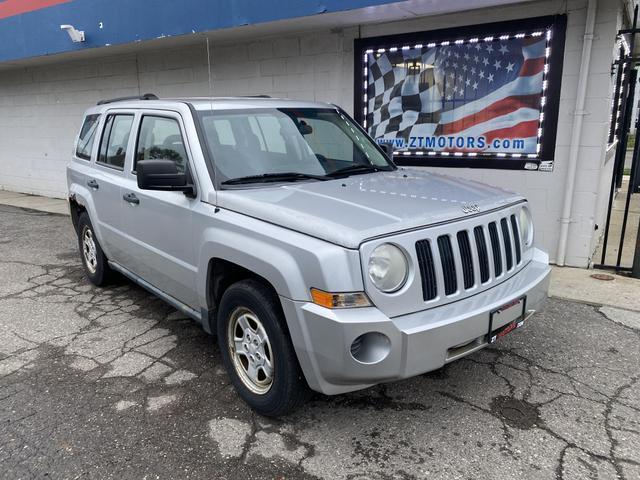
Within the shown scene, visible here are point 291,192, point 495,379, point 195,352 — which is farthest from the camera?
point 195,352

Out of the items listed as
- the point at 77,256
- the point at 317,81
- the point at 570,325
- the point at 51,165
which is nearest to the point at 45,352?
the point at 77,256

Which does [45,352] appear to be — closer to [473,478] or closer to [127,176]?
[127,176]

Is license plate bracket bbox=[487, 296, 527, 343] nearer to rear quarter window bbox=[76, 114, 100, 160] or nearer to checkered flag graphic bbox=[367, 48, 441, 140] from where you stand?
checkered flag graphic bbox=[367, 48, 441, 140]

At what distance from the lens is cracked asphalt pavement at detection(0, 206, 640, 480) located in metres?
2.83

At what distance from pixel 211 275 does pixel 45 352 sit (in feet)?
5.96

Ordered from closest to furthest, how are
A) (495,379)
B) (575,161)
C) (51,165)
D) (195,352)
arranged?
(495,379)
(195,352)
(575,161)
(51,165)

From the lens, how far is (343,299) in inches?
102

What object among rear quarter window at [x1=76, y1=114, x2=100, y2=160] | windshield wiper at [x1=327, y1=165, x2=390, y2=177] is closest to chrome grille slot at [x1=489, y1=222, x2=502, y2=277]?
windshield wiper at [x1=327, y1=165, x2=390, y2=177]

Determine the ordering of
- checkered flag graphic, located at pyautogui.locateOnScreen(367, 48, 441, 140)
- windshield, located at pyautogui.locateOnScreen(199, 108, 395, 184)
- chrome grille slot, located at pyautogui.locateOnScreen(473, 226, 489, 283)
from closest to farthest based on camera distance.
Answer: chrome grille slot, located at pyautogui.locateOnScreen(473, 226, 489, 283) < windshield, located at pyautogui.locateOnScreen(199, 108, 395, 184) < checkered flag graphic, located at pyautogui.locateOnScreen(367, 48, 441, 140)

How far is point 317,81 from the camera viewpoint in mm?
7613

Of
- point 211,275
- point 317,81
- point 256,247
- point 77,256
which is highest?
point 317,81

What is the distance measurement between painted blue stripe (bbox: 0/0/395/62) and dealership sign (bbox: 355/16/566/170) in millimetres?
1145

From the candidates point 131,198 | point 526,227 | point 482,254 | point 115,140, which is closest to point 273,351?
point 482,254

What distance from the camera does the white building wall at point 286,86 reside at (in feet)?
18.8
